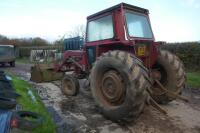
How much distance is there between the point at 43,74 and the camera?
9.38 m

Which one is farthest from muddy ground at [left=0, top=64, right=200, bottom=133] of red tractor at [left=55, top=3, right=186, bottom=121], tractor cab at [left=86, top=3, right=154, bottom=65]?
tractor cab at [left=86, top=3, right=154, bottom=65]

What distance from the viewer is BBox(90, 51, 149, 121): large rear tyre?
425cm

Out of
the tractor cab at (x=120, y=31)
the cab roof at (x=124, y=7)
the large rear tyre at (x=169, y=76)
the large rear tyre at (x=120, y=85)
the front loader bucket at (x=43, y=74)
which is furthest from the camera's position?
the front loader bucket at (x=43, y=74)

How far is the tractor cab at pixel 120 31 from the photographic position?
523 cm

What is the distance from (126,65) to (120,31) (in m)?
1.08

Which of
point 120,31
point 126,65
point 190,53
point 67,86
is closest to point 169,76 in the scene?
point 120,31

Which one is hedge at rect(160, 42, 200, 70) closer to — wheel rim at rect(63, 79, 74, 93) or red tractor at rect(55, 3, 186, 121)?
red tractor at rect(55, 3, 186, 121)

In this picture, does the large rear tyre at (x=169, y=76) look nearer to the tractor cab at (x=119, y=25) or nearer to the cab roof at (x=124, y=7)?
the tractor cab at (x=119, y=25)

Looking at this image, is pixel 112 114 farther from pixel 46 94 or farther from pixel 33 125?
pixel 46 94

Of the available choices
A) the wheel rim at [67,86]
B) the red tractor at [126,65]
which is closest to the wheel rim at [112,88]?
the red tractor at [126,65]

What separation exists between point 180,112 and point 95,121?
197cm

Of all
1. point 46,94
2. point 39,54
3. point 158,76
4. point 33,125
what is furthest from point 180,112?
point 39,54

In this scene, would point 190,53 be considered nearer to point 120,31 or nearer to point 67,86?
point 67,86

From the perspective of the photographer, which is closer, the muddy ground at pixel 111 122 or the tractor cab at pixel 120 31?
the muddy ground at pixel 111 122
